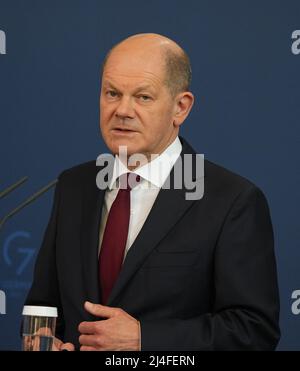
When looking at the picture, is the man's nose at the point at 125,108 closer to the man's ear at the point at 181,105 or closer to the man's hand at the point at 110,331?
the man's ear at the point at 181,105

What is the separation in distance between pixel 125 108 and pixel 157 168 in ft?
0.55

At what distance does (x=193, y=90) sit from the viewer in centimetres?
273

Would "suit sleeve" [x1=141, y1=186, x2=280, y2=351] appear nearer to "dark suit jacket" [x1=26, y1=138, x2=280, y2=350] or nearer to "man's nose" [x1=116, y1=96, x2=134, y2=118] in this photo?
"dark suit jacket" [x1=26, y1=138, x2=280, y2=350]

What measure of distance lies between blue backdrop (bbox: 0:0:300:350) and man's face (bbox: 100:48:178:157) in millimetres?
987

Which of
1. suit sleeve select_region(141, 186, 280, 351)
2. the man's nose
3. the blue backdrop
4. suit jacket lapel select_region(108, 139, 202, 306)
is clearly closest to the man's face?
the man's nose

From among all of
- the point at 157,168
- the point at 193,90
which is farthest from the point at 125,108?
the point at 193,90

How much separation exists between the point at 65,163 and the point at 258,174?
62cm

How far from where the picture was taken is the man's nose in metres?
1.70

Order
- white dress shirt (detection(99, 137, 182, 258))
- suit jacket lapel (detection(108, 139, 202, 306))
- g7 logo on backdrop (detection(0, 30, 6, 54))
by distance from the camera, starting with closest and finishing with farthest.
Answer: suit jacket lapel (detection(108, 139, 202, 306)), white dress shirt (detection(99, 137, 182, 258)), g7 logo on backdrop (detection(0, 30, 6, 54))

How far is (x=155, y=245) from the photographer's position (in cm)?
170

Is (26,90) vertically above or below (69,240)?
above

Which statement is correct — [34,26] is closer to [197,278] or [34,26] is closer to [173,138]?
[173,138]
